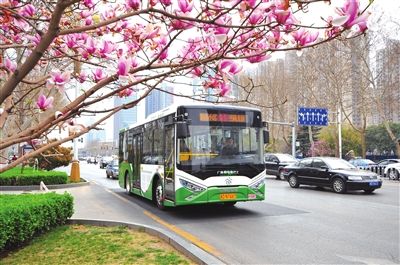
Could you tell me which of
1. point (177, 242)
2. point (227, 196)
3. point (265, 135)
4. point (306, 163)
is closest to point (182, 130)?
point (227, 196)

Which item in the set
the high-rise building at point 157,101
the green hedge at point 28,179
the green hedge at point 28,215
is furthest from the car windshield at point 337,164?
the high-rise building at point 157,101

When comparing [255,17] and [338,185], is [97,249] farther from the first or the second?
[338,185]

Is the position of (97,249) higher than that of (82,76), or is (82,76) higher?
(82,76)

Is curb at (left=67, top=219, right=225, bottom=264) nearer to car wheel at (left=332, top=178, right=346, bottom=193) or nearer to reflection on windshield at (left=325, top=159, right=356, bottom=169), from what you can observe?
car wheel at (left=332, top=178, right=346, bottom=193)

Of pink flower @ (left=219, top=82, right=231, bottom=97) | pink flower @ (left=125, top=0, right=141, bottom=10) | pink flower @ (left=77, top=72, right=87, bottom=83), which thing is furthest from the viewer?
pink flower @ (left=77, top=72, right=87, bottom=83)

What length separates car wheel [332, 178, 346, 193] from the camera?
15.7 m

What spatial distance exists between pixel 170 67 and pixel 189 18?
61 centimetres

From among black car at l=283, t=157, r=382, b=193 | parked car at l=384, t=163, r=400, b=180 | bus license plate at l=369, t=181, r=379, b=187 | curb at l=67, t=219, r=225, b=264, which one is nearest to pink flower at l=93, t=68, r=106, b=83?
curb at l=67, t=219, r=225, b=264

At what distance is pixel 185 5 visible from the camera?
7.94 feet

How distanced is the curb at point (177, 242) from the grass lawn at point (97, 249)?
94 mm

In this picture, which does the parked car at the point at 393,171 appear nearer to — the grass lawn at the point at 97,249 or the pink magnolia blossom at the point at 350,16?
the grass lawn at the point at 97,249

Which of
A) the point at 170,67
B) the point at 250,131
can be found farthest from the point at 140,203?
the point at 170,67

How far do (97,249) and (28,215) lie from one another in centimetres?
149

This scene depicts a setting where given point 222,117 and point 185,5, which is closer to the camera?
point 185,5
